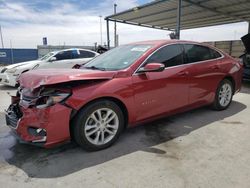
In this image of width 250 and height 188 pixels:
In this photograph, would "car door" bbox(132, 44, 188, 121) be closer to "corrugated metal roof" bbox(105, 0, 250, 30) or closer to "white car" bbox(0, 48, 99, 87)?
"white car" bbox(0, 48, 99, 87)

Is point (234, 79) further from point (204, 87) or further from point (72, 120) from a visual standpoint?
point (72, 120)

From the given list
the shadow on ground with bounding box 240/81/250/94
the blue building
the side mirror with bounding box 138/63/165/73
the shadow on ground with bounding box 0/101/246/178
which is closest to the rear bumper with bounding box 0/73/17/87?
the shadow on ground with bounding box 0/101/246/178

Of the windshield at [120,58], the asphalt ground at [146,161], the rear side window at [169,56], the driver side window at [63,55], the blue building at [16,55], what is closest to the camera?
the asphalt ground at [146,161]

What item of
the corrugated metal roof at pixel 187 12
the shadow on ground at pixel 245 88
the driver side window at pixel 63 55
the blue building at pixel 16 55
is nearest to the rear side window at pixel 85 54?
the driver side window at pixel 63 55

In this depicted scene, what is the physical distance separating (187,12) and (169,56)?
1043 centimetres

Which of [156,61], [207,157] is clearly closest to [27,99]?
[156,61]

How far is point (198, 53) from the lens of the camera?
4504 millimetres

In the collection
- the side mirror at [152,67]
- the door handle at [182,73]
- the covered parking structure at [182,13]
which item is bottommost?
the door handle at [182,73]

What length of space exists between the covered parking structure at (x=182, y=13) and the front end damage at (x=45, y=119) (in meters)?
8.52

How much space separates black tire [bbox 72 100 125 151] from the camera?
297 centimetres

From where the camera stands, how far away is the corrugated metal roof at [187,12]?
11023 millimetres

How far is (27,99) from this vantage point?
3051mm

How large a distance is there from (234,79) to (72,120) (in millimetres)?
3848

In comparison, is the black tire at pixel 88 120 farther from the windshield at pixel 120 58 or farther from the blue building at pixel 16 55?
the blue building at pixel 16 55
